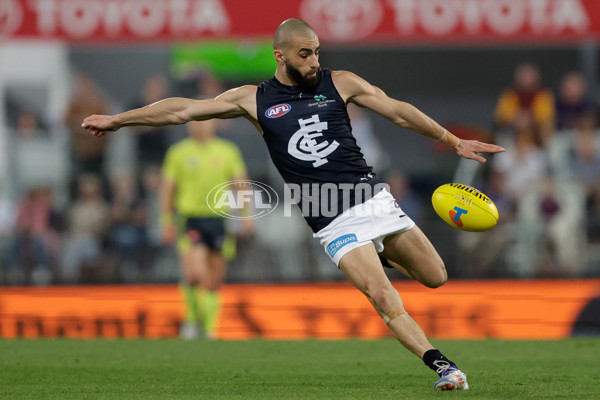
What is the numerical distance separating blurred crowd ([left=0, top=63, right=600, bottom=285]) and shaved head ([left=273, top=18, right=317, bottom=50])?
6.33 m

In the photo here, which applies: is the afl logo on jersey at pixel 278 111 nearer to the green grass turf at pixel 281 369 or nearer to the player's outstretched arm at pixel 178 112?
the player's outstretched arm at pixel 178 112

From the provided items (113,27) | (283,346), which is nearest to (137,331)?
(283,346)

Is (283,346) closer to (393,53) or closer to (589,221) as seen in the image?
(589,221)

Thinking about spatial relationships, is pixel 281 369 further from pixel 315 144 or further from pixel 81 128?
pixel 81 128

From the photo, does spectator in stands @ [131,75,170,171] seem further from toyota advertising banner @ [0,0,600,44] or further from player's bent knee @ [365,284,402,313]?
player's bent knee @ [365,284,402,313]

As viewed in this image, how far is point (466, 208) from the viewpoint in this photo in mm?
7402

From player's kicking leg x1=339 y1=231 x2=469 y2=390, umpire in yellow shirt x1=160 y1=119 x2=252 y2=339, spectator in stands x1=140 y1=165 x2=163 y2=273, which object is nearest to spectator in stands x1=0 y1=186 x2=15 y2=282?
spectator in stands x1=140 y1=165 x2=163 y2=273

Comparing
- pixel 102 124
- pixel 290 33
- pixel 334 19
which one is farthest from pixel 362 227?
pixel 334 19

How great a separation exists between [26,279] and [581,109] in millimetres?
7965

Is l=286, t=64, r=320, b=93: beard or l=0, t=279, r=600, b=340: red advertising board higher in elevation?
l=286, t=64, r=320, b=93: beard

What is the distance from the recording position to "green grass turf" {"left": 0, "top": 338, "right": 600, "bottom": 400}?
6.88 m

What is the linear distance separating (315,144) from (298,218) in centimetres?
632

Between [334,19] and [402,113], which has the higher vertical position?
[334,19]

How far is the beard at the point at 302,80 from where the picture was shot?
7.27 m
